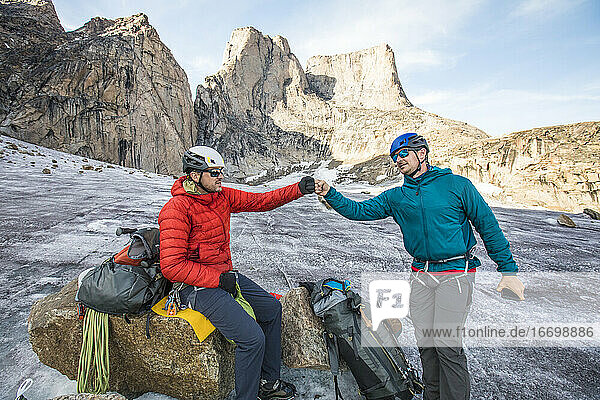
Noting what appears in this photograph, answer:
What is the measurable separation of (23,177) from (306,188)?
49.2 feet

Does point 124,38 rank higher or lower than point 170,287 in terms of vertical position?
higher

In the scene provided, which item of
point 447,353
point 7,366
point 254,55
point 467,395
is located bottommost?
point 7,366

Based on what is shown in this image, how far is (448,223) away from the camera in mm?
2344

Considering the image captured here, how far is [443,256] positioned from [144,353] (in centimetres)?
260

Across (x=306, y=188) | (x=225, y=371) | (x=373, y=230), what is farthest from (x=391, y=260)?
(x=225, y=371)

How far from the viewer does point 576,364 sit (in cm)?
316

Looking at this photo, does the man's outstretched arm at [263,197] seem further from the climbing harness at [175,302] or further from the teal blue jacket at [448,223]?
the teal blue jacket at [448,223]

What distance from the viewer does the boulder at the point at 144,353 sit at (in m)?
2.40

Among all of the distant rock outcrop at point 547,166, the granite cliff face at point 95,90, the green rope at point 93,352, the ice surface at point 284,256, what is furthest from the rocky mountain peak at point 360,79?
the green rope at point 93,352

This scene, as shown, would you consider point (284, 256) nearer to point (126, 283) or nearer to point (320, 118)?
point (126, 283)

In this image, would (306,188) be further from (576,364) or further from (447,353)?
(576,364)

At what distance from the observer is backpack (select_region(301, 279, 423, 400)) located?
8.13ft

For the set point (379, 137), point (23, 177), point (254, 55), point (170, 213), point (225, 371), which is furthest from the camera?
point (254, 55)

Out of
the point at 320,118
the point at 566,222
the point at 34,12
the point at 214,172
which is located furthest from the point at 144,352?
the point at 320,118
